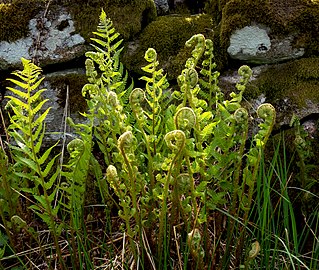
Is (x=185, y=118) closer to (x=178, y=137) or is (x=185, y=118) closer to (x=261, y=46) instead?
(x=178, y=137)

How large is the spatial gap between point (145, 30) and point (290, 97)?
A: 0.95 m

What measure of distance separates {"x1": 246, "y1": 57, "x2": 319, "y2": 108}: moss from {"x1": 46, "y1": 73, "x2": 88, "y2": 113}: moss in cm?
92

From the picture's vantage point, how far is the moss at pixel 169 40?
288cm

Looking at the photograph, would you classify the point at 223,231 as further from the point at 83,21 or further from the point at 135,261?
the point at 83,21

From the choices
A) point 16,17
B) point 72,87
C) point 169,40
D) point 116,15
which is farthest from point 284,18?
point 16,17

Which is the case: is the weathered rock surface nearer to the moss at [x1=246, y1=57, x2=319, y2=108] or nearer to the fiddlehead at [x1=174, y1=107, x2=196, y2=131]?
the moss at [x1=246, y1=57, x2=319, y2=108]

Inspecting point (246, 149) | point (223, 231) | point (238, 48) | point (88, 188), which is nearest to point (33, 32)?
point (88, 188)

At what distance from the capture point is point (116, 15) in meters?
3.03

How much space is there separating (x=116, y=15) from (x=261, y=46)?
2.91ft

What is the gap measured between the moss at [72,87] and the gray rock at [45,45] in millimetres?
113

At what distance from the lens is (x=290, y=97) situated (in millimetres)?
2707

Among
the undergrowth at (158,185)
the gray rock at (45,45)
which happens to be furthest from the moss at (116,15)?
the undergrowth at (158,185)

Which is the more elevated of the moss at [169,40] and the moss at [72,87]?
the moss at [169,40]

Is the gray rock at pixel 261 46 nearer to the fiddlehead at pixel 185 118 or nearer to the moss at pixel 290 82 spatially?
the moss at pixel 290 82
